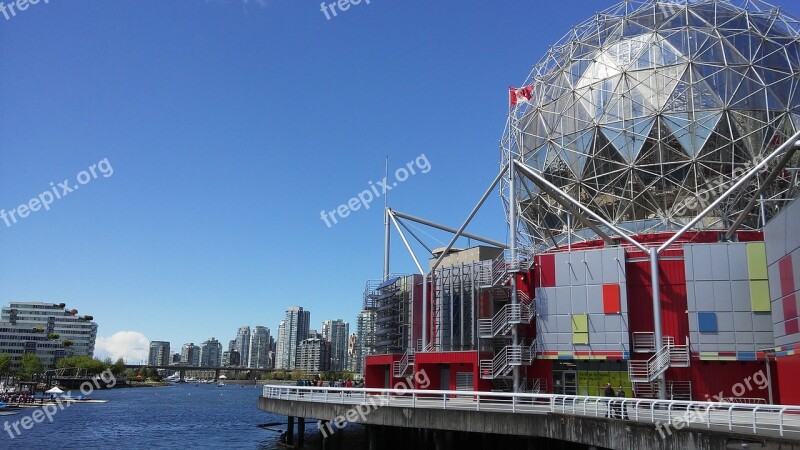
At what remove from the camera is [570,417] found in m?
25.2

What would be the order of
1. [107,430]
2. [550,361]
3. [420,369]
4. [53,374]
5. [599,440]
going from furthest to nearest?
[53,374] → [107,430] → [420,369] → [550,361] → [599,440]

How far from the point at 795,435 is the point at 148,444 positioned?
44.1 m

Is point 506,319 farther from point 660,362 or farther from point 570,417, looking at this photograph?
point 570,417

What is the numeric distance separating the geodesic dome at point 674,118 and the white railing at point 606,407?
15.1 m

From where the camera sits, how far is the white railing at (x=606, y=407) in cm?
1900

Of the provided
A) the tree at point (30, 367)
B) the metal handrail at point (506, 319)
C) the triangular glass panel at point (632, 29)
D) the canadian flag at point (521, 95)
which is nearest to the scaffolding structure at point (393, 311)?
the metal handrail at point (506, 319)

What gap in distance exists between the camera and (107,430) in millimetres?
58812

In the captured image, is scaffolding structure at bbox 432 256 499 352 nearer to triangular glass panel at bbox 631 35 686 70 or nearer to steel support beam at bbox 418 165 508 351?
steel support beam at bbox 418 165 508 351

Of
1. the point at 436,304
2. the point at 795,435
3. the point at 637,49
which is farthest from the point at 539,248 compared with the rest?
the point at 795,435

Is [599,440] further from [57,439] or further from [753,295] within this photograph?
[57,439]

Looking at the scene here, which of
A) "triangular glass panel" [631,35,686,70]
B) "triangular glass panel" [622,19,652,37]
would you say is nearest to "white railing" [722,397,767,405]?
"triangular glass panel" [631,35,686,70]

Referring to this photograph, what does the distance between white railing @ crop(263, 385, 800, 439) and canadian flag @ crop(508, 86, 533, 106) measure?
24341 mm

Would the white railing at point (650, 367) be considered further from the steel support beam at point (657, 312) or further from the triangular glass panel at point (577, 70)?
the triangular glass panel at point (577, 70)

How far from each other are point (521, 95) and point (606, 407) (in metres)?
30.3
